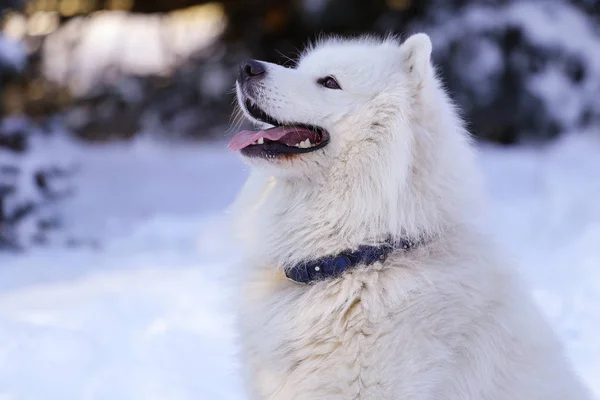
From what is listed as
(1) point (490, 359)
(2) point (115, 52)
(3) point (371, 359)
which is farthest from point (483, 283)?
(2) point (115, 52)

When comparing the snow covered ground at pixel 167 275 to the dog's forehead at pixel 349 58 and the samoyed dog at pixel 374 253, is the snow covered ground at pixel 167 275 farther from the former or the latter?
the dog's forehead at pixel 349 58

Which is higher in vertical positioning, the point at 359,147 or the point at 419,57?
the point at 419,57

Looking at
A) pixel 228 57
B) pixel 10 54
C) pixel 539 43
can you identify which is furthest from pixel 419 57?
pixel 228 57

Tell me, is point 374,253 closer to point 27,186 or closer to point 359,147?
point 359,147

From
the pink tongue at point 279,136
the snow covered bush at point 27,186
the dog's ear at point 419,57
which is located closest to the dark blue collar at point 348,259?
the pink tongue at point 279,136

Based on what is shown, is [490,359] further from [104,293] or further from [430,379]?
[104,293]

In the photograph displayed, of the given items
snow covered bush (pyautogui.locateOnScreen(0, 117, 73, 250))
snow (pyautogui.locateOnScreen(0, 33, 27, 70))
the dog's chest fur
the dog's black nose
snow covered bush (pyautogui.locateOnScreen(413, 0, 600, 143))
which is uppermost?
snow covered bush (pyautogui.locateOnScreen(413, 0, 600, 143))

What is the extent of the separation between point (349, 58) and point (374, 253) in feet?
3.14

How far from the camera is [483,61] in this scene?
11.0 meters

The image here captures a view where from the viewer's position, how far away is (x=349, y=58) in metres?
3.45

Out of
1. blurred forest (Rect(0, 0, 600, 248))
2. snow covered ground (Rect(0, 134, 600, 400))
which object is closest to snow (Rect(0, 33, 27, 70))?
blurred forest (Rect(0, 0, 600, 248))

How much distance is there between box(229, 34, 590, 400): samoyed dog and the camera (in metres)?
2.84

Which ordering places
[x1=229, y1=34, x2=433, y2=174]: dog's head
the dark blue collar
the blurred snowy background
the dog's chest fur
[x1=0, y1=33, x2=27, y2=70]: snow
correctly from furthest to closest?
[x1=0, y1=33, x2=27, y2=70]: snow, the blurred snowy background, [x1=229, y1=34, x2=433, y2=174]: dog's head, the dark blue collar, the dog's chest fur

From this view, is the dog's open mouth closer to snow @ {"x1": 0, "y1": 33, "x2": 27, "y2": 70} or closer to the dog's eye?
the dog's eye
